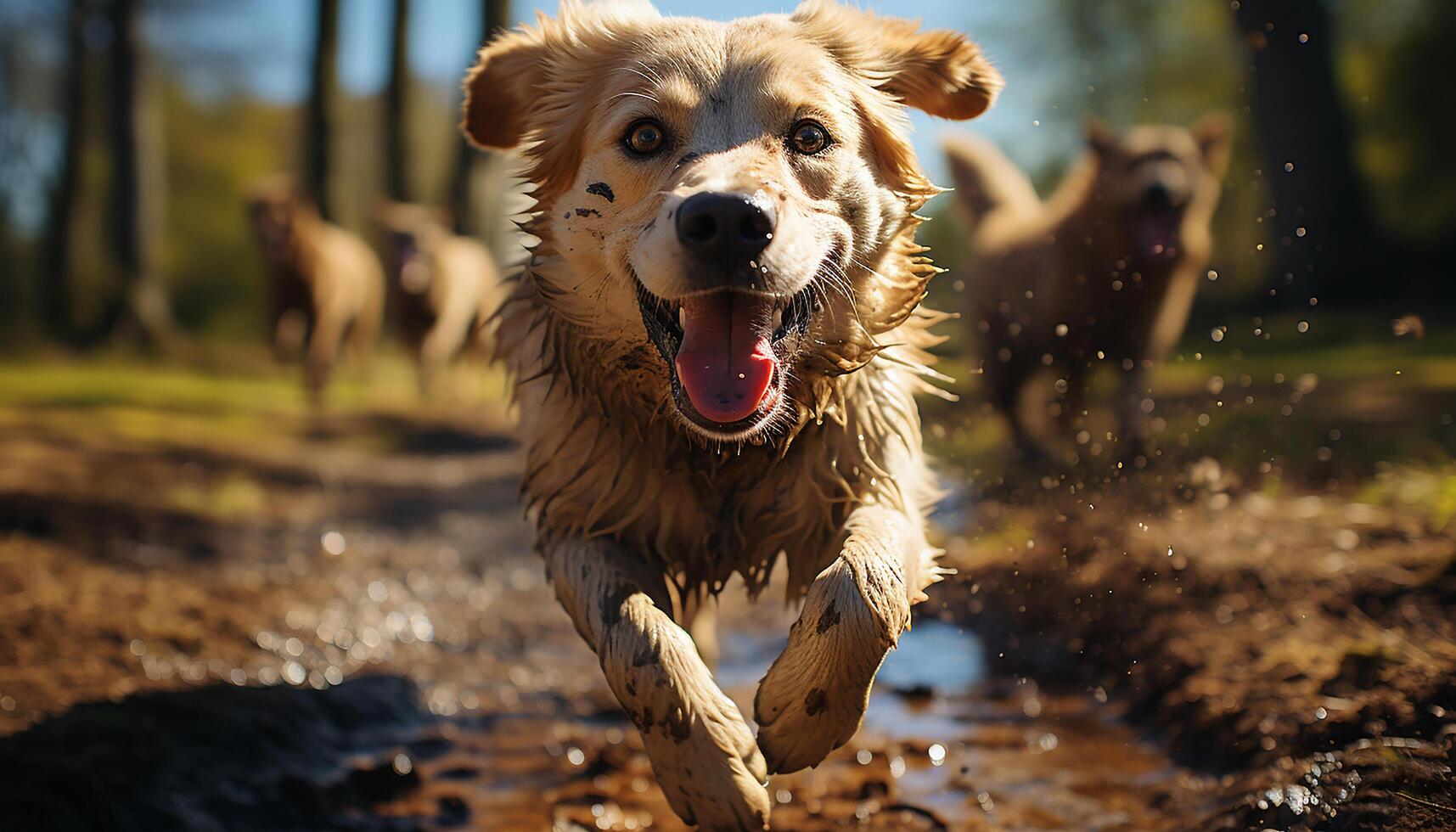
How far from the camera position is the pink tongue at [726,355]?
2.69m

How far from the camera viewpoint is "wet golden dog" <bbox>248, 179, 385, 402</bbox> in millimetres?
13039

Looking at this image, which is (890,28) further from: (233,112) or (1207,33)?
(233,112)

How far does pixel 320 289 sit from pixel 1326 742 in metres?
12.1

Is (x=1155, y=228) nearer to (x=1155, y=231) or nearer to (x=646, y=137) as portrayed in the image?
(x=1155, y=231)

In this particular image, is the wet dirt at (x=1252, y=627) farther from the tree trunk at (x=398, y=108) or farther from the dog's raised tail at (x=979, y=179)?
the tree trunk at (x=398, y=108)

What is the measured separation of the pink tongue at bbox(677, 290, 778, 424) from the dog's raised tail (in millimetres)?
5253

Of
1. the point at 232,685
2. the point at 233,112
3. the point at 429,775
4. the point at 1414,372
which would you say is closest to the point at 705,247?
the point at 429,775

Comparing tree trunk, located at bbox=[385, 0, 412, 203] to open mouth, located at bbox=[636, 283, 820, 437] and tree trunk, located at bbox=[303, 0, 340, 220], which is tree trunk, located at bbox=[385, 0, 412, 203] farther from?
open mouth, located at bbox=[636, 283, 820, 437]

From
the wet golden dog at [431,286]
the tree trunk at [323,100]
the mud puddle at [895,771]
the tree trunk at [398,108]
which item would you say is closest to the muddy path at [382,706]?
the mud puddle at [895,771]

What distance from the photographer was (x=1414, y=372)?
8.41 meters

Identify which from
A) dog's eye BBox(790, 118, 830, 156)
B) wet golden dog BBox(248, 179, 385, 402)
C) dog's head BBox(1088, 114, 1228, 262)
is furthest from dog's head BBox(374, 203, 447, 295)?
dog's eye BBox(790, 118, 830, 156)

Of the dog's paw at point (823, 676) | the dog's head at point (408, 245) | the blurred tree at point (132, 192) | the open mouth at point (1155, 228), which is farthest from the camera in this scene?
the blurred tree at point (132, 192)

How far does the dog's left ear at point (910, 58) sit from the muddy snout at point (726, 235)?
2.67 feet

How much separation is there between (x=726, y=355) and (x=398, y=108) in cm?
1471
